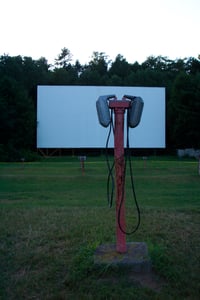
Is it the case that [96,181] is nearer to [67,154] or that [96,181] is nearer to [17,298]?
[17,298]

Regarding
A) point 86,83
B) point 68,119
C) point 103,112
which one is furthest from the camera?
point 86,83

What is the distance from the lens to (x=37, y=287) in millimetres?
3979

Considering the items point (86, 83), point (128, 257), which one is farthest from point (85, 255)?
point (86, 83)

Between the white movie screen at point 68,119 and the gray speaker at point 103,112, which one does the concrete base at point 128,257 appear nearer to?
the gray speaker at point 103,112

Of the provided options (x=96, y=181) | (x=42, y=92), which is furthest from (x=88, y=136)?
(x=96, y=181)

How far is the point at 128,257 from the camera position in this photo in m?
4.17

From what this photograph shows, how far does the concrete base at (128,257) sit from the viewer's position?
4047mm

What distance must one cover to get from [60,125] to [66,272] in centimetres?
3685

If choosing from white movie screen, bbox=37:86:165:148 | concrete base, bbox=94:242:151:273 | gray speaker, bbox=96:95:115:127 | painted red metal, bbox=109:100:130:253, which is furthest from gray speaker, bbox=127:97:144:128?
white movie screen, bbox=37:86:165:148

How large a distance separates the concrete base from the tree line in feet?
98.5

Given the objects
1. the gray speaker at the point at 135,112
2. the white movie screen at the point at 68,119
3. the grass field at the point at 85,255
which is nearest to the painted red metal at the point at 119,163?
the gray speaker at the point at 135,112

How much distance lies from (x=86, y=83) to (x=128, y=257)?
4896cm

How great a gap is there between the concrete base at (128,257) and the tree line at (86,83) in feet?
98.5

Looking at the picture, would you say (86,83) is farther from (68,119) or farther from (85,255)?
(85,255)
